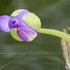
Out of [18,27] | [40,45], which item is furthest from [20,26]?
[40,45]

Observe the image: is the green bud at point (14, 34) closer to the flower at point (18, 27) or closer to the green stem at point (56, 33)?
the flower at point (18, 27)

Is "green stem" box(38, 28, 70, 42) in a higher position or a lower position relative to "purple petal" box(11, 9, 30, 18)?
lower

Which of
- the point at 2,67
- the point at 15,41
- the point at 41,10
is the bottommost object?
the point at 2,67

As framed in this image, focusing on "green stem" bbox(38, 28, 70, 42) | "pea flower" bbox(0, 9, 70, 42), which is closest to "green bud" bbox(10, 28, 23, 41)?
"pea flower" bbox(0, 9, 70, 42)

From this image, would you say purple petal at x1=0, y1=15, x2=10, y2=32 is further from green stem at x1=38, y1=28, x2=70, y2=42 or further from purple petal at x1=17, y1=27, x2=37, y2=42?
green stem at x1=38, y1=28, x2=70, y2=42

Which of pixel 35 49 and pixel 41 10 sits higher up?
pixel 41 10

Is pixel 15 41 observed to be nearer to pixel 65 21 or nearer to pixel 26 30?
pixel 26 30

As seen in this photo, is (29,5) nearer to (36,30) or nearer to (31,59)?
(36,30)

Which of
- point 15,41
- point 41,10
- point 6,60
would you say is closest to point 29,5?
point 41,10
